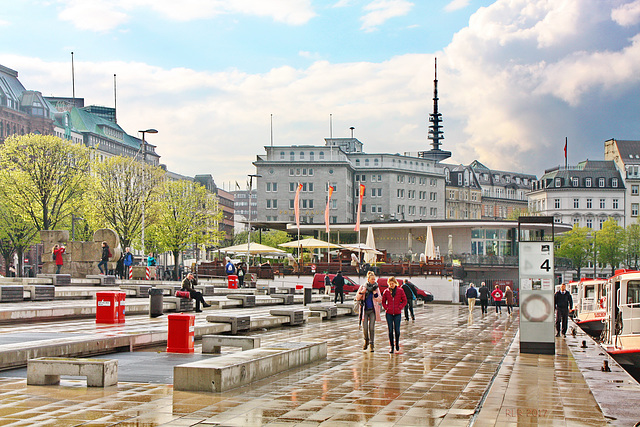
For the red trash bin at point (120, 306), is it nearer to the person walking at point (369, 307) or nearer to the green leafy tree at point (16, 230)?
the person walking at point (369, 307)

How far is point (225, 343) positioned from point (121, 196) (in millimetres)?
55096

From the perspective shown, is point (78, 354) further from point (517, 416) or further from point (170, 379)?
point (517, 416)

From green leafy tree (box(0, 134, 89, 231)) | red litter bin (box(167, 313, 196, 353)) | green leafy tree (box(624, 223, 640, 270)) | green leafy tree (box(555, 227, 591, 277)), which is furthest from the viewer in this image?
green leafy tree (box(624, 223, 640, 270))

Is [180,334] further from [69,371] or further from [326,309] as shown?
[326,309]

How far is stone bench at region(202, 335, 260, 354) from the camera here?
14414mm

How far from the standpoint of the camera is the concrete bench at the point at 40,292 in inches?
1053

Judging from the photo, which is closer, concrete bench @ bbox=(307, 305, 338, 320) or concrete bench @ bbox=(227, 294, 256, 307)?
concrete bench @ bbox=(307, 305, 338, 320)

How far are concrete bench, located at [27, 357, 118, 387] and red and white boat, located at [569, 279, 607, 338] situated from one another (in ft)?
78.3

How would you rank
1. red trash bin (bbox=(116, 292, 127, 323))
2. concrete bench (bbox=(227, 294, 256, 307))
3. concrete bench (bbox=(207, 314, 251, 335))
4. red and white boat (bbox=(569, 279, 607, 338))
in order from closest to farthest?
1. concrete bench (bbox=(207, 314, 251, 335))
2. red trash bin (bbox=(116, 292, 127, 323))
3. concrete bench (bbox=(227, 294, 256, 307))
4. red and white boat (bbox=(569, 279, 607, 338))

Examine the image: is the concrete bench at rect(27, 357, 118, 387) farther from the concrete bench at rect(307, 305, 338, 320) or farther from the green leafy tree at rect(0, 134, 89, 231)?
the green leafy tree at rect(0, 134, 89, 231)

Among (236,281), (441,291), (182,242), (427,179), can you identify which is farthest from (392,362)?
(427,179)

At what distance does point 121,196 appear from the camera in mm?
67438

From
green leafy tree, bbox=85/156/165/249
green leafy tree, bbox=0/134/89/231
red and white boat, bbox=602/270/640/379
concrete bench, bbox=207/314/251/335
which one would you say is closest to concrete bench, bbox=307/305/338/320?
concrete bench, bbox=207/314/251/335

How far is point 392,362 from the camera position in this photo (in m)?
15.5
